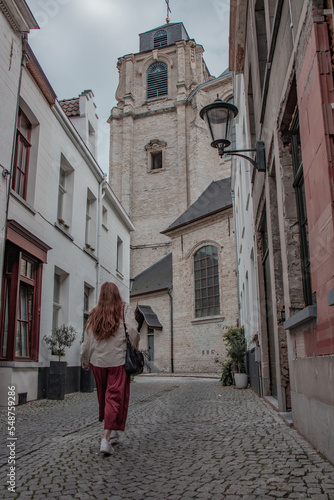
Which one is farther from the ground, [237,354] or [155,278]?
[155,278]

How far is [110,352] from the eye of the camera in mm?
4074

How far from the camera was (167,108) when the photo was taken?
3769 cm

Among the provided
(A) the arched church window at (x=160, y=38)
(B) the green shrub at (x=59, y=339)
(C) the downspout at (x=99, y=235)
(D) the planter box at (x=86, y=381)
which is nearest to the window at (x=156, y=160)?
(A) the arched church window at (x=160, y=38)

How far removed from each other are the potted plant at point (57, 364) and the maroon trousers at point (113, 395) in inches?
198

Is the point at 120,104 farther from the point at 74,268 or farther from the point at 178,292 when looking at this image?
the point at 74,268

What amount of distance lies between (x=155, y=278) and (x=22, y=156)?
21963 mm

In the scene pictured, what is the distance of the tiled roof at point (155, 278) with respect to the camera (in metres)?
29.0

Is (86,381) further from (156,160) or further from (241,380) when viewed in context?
(156,160)

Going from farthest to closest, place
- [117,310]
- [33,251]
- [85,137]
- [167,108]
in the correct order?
[167,108] < [85,137] < [33,251] < [117,310]

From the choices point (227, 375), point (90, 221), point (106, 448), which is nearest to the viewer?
point (106, 448)

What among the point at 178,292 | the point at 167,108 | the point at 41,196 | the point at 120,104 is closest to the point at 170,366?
the point at 178,292

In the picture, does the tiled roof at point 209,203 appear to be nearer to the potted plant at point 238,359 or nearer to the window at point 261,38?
the potted plant at point 238,359

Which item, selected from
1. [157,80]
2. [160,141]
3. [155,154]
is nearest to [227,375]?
[160,141]

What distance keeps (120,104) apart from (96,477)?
39710 mm
